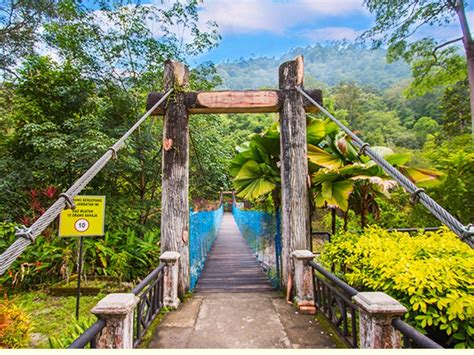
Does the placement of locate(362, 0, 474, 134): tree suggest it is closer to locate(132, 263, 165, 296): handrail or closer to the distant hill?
locate(132, 263, 165, 296): handrail

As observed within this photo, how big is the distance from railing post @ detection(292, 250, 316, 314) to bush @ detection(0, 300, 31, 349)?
3.11m

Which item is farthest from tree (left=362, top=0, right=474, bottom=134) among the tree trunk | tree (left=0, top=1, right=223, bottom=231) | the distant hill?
the distant hill

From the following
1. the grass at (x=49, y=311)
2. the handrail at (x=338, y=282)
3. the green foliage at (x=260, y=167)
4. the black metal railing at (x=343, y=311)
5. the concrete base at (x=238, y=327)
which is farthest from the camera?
the green foliage at (x=260, y=167)

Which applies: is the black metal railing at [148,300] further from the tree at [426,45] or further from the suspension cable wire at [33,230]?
the tree at [426,45]

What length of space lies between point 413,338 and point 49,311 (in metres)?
4.86

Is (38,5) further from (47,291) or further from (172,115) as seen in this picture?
(47,291)

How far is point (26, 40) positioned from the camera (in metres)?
6.80

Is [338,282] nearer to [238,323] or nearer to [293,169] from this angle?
[238,323]

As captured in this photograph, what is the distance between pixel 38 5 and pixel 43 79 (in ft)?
8.57

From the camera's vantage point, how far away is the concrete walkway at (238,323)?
227cm

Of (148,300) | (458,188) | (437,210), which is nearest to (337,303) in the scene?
(437,210)

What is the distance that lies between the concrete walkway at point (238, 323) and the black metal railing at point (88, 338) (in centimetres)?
88

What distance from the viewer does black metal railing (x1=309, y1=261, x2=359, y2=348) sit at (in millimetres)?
1990

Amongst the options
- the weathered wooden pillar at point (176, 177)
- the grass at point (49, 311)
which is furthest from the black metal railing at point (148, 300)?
the grass at point (49, 311)
